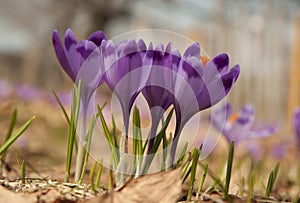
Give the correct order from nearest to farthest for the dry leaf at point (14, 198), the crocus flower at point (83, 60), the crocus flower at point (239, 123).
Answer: the dry leaf at point (14, 198) → the crocus flower at point (83, 60) → the crocus flower at point (239, 123)

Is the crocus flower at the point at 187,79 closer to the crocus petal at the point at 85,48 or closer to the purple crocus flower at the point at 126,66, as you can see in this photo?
the purple crocus flower at the point at 126,66

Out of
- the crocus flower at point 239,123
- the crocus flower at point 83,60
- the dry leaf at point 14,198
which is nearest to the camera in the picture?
the dry leaf at point 14,198

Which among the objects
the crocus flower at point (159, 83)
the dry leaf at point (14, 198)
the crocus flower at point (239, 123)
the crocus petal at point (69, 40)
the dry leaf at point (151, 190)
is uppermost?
the crocus petal at point (69, 40)

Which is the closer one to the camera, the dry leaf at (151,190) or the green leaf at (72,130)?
the dry leaf at (151,190)

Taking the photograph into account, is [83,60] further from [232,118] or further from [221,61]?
[232,118]

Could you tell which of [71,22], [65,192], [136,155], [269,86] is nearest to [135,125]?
[136,155]

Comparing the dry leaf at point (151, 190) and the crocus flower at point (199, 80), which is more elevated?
the crocus flower at point (199, 80)

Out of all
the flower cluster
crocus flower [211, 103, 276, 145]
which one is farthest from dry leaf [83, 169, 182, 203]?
crocus flower [211, 103, 276, 145]

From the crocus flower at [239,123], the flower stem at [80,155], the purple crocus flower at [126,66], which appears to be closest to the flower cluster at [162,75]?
the purple crocus flower at [126,66]

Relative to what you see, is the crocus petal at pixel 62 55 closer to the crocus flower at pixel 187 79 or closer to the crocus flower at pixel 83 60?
the crocus flower at pixel 83 60
